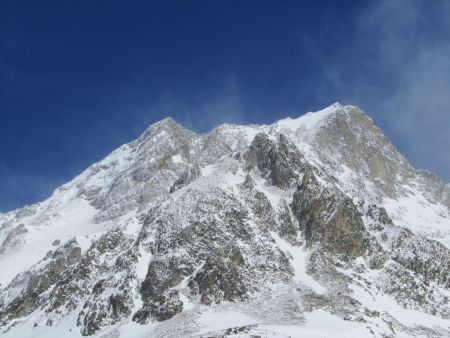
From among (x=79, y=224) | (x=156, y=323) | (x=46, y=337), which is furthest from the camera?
(x=79, y=224)

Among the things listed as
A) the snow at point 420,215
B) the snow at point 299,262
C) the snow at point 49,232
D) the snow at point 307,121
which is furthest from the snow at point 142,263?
the snow at point 307,121

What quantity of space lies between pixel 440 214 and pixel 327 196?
7885 centimetres

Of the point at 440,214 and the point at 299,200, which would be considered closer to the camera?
the point at 299,200

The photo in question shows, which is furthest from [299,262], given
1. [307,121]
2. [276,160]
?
[307,121]

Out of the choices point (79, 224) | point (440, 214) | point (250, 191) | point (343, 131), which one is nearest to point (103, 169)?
point (79, 224)

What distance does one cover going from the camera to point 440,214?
500 ft

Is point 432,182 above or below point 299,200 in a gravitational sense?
above

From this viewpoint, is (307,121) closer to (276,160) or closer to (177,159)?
(177,159)

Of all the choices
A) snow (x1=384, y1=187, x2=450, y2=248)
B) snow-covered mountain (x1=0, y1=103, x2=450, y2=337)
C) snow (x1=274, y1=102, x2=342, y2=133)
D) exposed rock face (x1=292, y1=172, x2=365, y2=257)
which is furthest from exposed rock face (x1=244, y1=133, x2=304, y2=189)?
snow (x1=274, y1=102, x2=342, y2=133)

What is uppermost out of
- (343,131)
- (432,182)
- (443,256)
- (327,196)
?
(343,131)

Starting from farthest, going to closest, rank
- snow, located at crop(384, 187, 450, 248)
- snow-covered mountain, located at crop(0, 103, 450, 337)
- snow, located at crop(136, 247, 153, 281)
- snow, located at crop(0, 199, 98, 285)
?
1. snow, located at crop(384, 187, 450, 248)
2. snow, located at crop(0, 199, 98, 285)
3. snow, located at crop(136, 247, 153, 281)
4. snow-covered mountain, located at crop(0, 103, 450, 337)

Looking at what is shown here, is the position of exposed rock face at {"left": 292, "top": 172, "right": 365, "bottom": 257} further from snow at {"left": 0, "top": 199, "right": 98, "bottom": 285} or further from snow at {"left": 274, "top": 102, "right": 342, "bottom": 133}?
snow at {"left": 274, "top": 102, "right": 342, "bottom": 133}

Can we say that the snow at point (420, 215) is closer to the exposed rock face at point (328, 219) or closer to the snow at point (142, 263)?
the exposed rock face at point (328, 219)

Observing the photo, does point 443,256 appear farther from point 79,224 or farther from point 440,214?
point 79,224
